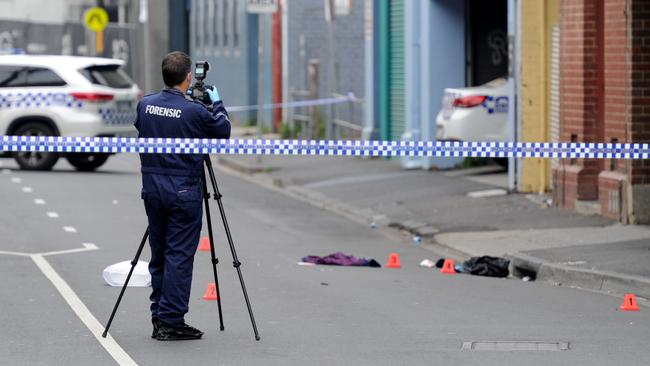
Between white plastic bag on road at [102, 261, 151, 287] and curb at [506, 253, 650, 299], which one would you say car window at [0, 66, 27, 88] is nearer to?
curb at [506, 253, 650, 299]

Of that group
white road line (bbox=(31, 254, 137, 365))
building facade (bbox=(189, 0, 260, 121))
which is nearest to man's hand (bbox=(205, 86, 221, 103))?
white road line (bbox=(31, 254, 137, 365))

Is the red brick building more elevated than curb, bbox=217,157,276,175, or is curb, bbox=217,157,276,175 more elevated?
the red brick building

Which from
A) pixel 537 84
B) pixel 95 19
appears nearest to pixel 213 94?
pixel 537 84

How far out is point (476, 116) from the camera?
68.4 feet

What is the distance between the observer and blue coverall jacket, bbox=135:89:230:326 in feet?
29.8

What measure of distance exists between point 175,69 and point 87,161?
15770 mm

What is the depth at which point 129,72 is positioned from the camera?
43375 millimetres

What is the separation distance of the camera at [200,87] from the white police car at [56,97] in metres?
14.6

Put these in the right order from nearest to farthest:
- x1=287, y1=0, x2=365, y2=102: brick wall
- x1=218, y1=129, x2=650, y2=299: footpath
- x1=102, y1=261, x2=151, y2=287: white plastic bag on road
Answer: x1=102, y1=261, x2=151, y2=287: white plastic bag on road
x1=218, y1=129, x2=650, y2=299: footpath
x1=287, y1=0, x2=365, y2=102: brick wall

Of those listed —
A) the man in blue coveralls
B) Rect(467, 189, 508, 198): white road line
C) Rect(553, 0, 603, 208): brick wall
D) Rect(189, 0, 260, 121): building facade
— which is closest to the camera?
the man in blue coveralls

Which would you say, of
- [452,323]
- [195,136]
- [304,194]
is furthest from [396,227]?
[195,136]

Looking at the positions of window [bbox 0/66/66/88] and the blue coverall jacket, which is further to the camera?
window [bbox 0/66/66/88]

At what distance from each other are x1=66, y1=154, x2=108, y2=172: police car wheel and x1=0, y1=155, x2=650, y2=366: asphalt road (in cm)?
799

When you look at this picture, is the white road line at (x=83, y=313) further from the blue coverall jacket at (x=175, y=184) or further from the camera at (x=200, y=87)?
the camera at (x=200, y=87)
